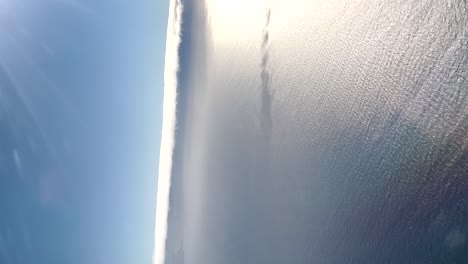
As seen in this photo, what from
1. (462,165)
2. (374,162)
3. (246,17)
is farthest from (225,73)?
(462,165)

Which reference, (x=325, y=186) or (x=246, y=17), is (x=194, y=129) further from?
(x=325, y=186)

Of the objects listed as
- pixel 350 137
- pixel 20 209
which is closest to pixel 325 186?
pixel 350 137

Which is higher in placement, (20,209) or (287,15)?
(287,15)

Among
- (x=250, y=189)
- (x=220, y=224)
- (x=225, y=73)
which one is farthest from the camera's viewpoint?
(x=225, y=73)

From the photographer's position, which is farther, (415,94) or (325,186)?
(325,186)

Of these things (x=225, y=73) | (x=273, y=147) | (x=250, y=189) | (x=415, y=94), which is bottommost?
(x=250, y=189)

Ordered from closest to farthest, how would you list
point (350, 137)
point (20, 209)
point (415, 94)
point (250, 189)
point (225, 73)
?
point (415, 94) → point (350, 137) → point (250, 189) → point (225, 73) → point (20, 209)

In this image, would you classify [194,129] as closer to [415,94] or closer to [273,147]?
[273,147]
